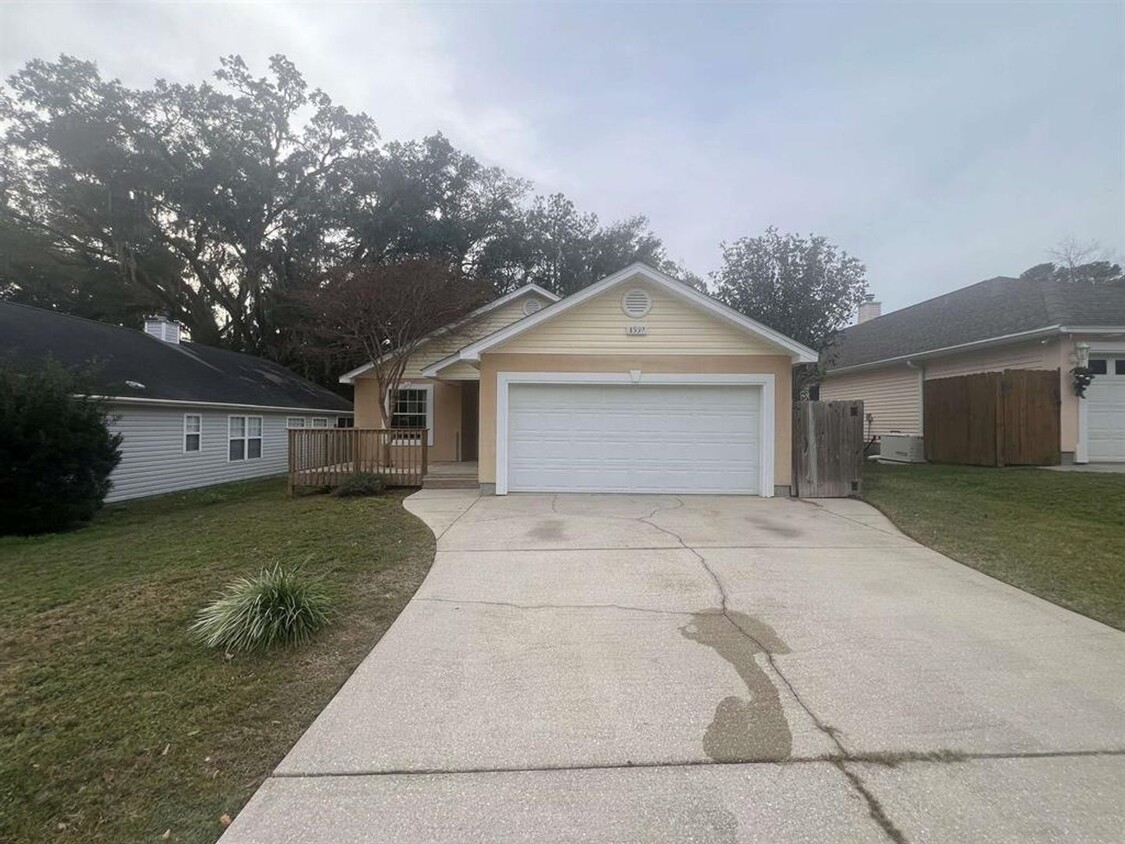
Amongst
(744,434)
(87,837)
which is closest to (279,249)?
(744,434)

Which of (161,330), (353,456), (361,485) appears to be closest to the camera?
(361,485)

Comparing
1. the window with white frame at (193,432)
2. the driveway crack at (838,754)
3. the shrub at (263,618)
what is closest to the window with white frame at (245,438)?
the window with white frame at (193,432)

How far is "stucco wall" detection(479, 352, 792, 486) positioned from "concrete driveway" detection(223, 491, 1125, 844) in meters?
5.25

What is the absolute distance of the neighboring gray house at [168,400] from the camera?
43.1 ft

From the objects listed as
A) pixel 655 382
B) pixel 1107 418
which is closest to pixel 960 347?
pixel 1107 418

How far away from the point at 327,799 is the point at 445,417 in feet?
46.6

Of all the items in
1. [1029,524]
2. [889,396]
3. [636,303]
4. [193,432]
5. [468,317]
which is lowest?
[1029,524]

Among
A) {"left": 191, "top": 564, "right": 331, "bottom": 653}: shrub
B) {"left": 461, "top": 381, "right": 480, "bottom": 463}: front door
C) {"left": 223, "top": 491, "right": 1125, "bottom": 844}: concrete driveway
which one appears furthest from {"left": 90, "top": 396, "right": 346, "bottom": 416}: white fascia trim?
{"left": 223, "top": 491, "right": 1125, "bottom": 844}: concrete driveway

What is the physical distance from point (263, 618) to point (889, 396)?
19.5 meters

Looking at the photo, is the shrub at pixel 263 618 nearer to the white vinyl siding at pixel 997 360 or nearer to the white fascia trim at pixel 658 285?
the white fascia trim at pixel 658 285

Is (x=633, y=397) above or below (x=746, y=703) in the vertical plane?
above

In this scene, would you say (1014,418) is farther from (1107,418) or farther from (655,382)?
(655,382)

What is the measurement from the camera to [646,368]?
11.1m

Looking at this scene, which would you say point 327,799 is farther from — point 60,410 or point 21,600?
point 60,410
